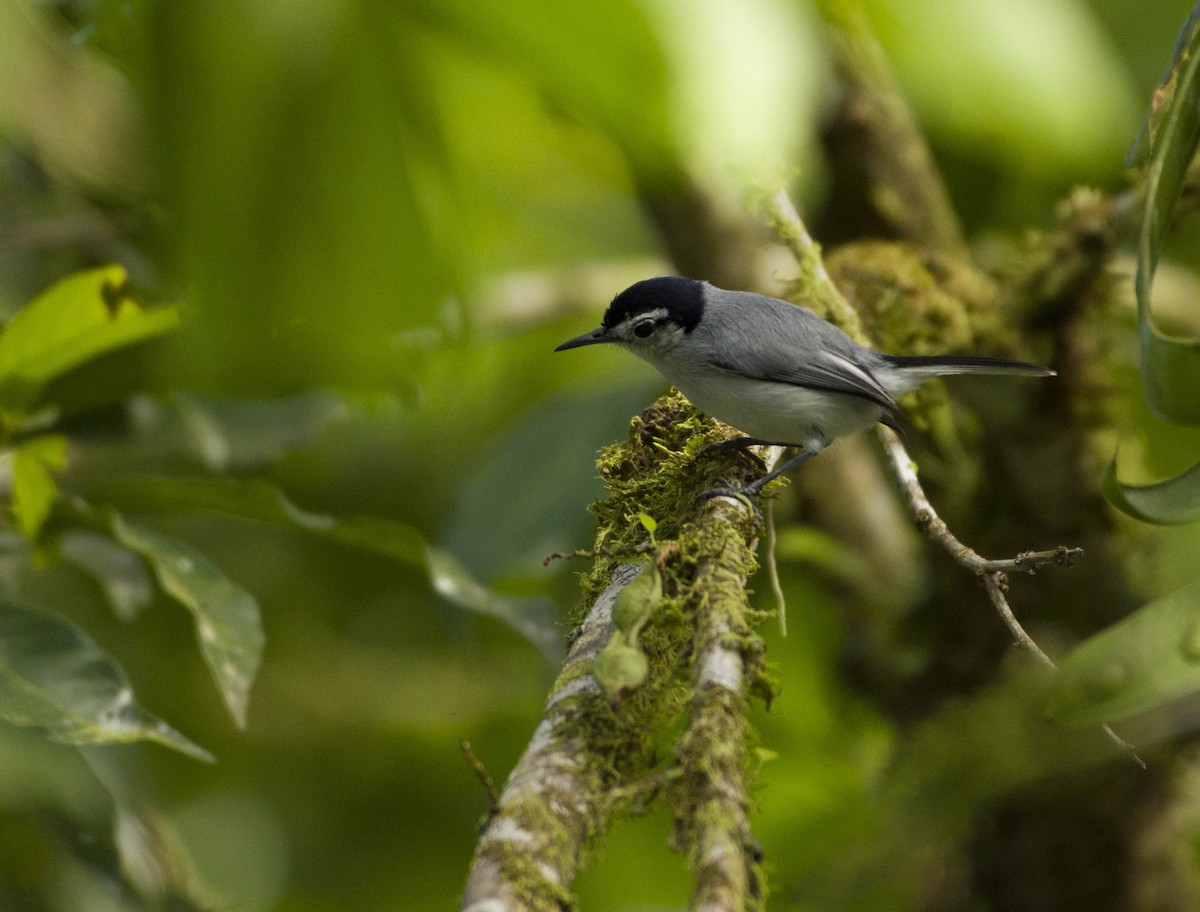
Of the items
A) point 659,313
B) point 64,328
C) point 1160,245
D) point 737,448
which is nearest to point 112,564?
point 64,328

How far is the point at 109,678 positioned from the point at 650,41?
2.00m

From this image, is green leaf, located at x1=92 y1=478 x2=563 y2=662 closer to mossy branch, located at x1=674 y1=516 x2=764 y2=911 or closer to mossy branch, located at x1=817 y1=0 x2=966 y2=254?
mossy branch, located at x1=674 y1=516 x2=764 y2=911

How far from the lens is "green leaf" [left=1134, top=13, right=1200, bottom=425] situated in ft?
5.77

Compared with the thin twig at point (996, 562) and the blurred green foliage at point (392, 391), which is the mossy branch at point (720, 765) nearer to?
the blurred green foliage at point (392, 391)

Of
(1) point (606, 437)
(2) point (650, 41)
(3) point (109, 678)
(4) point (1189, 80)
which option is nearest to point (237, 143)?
(2) point (650, 41)

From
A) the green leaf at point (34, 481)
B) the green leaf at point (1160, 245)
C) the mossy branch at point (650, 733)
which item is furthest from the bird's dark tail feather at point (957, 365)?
the green leaf at point (34, 481)

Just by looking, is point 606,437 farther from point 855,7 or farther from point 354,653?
point 855,7

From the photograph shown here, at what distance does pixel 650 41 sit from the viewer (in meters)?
1.17

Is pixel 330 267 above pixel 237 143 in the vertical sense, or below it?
below

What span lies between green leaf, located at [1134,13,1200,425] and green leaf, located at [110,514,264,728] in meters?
1.96

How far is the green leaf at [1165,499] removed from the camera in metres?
1.75

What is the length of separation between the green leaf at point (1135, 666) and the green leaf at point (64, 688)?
1691 millimetres

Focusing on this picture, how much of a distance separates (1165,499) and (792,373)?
1241 mm

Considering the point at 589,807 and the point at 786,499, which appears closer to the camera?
the point at 589,807
